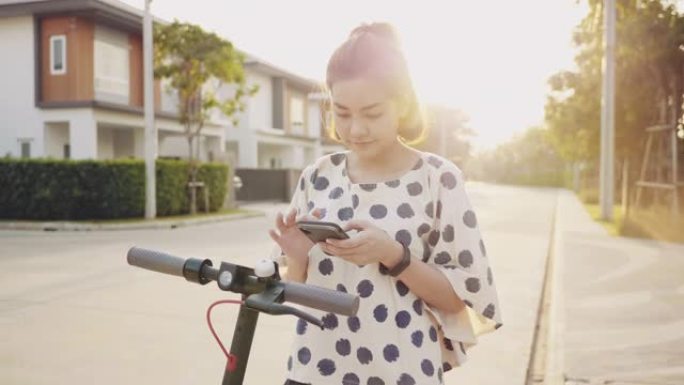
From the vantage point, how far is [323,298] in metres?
1.31

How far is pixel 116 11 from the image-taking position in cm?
2291

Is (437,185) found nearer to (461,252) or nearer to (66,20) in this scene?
(461,252)

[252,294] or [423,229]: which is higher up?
[423,229]

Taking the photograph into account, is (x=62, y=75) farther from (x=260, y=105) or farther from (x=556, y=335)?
(x=556, y=335)

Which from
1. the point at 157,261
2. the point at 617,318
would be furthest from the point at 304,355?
the point at 617,318

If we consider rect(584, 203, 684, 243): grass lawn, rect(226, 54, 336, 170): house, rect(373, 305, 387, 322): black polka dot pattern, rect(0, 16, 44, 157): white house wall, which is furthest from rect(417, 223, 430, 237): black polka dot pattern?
rect(226, 54, 336, 170): house

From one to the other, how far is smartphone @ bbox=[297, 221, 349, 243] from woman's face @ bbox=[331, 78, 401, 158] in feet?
1.12

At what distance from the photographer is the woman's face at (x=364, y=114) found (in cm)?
170

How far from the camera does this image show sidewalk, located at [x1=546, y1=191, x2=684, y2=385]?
172 inches

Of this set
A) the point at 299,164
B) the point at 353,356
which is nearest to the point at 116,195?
the point at 353,356

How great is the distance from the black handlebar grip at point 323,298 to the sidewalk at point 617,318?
3.28 m

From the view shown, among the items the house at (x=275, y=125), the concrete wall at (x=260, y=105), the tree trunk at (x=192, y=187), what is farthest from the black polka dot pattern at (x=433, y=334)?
the concrete wall at (x=260, y=105)

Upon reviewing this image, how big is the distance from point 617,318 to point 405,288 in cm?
488

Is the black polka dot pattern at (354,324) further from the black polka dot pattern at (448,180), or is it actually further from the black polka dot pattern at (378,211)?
the black polka dot pattern at (448,180)
